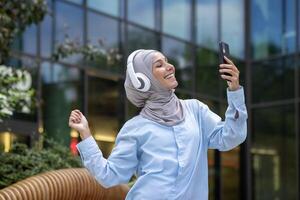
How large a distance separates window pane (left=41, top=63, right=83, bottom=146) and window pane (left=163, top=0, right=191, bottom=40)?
Answer: 355 centimetres

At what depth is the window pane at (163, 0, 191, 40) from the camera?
15984 mm

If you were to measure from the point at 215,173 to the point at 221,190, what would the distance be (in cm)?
51

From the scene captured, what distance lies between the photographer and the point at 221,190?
56.0 ft

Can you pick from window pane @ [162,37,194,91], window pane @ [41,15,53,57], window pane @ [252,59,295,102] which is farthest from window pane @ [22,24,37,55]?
window pane @ [252,59,295,102]

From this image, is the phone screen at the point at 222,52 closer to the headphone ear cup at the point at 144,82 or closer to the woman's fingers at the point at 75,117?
the headphone ear cup at the point at 144,82

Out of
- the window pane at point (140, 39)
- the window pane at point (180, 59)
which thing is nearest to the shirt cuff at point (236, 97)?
the window pane at point (140, 39)

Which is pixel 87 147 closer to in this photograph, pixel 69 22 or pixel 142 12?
pixel 69 22

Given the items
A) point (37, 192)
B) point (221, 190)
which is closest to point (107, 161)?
point (37, 192)

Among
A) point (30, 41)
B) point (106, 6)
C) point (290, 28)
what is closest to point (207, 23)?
point (290, 28)

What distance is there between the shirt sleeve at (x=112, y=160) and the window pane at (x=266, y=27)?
14.5 metres

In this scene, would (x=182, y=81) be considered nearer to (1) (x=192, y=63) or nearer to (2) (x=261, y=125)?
(1) (x=192, y=63)

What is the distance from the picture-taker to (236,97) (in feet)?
9.86

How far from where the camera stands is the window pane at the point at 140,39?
14.7m

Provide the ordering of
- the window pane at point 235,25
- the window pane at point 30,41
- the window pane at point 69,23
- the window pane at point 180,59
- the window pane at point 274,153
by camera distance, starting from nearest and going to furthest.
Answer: the window pane at point 30,41 → the window pane at point 69,23 → the window pane at point 180,59 → the window pane at point 274,153 → the window pane at point 235,25
